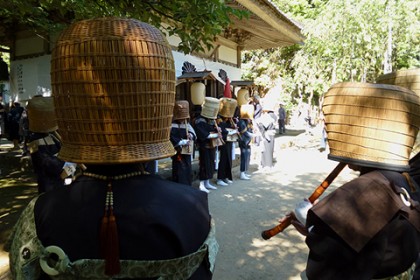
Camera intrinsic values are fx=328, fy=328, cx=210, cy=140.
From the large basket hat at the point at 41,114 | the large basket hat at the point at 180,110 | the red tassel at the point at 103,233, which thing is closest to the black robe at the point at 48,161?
the large basket hat at the point at 41,114

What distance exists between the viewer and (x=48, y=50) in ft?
29.8

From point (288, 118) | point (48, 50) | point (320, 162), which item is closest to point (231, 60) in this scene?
point (320, 162)

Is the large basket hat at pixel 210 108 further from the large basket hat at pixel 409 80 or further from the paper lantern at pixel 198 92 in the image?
the large basket hat at pixel 409 80

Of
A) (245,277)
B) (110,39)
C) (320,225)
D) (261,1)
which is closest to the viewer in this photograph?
(110,39)

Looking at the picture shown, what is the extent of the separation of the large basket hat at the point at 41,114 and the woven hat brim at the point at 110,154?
11.9 feet

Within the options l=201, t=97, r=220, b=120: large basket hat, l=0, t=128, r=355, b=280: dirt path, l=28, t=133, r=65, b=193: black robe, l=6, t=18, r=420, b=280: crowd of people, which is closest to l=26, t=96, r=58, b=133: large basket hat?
l=28, t=133, r=65, b=193: black robe

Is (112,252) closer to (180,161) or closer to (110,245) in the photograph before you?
(110,245)

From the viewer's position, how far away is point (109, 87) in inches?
46.4

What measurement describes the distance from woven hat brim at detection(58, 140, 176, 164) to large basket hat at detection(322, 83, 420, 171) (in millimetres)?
1006

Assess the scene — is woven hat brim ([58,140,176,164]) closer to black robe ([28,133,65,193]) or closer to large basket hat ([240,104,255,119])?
black robe ([28,133,65,193])

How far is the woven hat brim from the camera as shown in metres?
1.20

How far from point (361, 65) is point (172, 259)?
13.8 meters

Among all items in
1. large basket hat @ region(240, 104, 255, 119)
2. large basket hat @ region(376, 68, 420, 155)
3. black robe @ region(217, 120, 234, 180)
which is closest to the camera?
large basket hat @ region(376, 68, 420, 155)

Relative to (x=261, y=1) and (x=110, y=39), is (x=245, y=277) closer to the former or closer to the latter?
(x=110, y=39)
